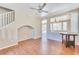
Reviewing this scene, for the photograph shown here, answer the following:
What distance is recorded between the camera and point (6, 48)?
218 centimetres

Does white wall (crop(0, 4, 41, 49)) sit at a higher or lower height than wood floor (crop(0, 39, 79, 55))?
higher

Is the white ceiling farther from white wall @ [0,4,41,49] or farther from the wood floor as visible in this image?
the wood floor

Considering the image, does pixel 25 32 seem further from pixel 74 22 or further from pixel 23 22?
pixel 74 22

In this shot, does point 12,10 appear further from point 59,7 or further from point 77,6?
point 77,6

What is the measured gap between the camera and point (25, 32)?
2.33 metres

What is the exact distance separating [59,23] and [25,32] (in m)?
0.74

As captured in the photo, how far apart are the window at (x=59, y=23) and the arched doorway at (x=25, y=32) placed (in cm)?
44

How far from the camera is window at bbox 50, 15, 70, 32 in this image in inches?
90.1

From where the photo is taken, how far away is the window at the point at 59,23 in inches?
90.1

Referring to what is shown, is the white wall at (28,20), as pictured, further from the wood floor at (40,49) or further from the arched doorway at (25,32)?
the wood floor at (40,49)

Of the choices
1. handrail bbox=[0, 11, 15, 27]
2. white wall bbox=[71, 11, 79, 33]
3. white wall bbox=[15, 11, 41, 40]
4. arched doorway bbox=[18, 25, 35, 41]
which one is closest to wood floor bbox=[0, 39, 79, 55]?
arched doorway bbox=[18, 25, 35, 41]

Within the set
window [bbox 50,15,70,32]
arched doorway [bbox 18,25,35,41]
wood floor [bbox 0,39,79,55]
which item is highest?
window [bbox 50,15,70,32]

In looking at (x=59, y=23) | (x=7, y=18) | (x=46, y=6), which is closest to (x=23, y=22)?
→ (x=7, y=18)

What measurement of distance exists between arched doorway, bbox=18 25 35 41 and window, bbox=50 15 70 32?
439 mm
